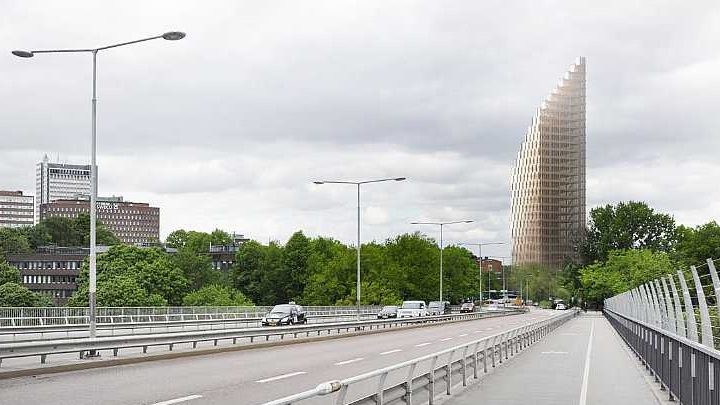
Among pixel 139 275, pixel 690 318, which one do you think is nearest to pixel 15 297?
pixel 139 275

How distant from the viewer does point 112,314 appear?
57.7 m

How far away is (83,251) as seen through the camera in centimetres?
18188

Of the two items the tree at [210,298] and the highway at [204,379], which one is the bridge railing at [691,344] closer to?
the highway at [204,379]

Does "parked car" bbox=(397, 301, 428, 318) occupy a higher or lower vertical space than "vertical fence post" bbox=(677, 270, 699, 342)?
lower

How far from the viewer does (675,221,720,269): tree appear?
4813 inches

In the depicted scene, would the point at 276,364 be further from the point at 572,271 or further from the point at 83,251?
the point at 83,251

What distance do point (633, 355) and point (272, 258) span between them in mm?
130537

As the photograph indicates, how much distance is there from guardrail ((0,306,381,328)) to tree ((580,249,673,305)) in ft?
226

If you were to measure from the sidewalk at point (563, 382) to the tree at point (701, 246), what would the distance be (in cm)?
9172

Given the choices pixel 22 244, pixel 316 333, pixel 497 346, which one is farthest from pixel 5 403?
pixel 22 244

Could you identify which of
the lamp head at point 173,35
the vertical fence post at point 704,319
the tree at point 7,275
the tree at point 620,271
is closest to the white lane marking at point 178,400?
the vertical fence post at point 704,319

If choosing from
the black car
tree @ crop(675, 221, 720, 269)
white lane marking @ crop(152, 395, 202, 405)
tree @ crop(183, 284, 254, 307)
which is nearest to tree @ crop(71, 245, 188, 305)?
tree @ crop(183, 284, 254, 307)

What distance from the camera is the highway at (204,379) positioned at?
1755 centimetres

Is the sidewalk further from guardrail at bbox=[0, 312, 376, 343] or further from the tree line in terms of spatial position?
the tree line
